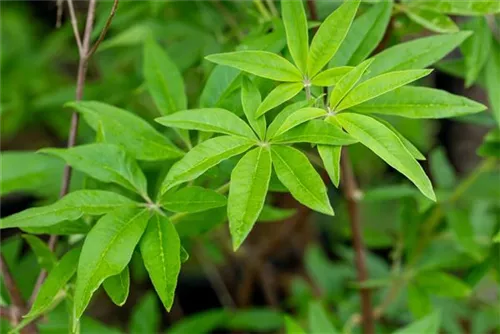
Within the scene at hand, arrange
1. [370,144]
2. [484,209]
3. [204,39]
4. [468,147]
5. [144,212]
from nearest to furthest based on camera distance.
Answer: [370,144], [144,212], [204,39], [484,209], [468,147]

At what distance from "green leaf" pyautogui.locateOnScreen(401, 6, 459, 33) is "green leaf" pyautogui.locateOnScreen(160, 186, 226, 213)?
0.34 m

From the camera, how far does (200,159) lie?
0.65 metres

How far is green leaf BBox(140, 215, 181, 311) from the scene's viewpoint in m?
0.65

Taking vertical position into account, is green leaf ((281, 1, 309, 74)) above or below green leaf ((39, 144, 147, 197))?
above

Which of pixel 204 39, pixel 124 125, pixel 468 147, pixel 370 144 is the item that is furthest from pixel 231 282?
pixel 370 144

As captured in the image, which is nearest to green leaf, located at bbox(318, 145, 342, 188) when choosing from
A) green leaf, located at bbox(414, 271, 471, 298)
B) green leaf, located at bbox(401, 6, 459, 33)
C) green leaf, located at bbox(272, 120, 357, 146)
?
green leaf, located at bbox(272, 120, 357, 146)

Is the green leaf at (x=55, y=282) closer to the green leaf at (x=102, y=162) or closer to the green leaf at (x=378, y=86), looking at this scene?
the green leaf at (x=102, y=162)

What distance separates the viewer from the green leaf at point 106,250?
651 millimetres

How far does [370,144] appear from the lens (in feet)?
2.07

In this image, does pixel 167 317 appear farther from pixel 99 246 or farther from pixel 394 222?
pixel 99 246

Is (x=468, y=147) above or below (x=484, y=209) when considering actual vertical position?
below

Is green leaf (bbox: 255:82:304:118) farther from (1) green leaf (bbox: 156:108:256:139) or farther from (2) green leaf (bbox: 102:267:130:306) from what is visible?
(2) green leaf (bbox: 102:267:130:306)

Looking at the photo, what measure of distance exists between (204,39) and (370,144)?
55cm

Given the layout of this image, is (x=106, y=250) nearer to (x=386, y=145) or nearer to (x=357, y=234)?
(x=386, y=145)
